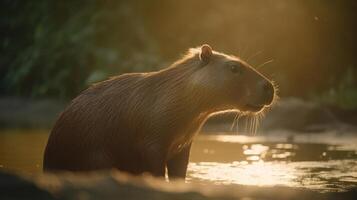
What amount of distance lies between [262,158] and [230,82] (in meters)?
2.84

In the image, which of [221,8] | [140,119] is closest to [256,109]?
[140,119]

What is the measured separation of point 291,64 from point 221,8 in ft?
6.75

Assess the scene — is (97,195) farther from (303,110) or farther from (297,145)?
(303,110)

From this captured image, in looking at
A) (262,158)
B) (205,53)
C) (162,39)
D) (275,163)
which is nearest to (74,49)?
(162,39)

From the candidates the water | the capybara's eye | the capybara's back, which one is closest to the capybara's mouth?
the capybara's eye

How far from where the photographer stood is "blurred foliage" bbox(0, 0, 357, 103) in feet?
47.5

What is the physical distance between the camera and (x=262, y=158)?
31.5 feet

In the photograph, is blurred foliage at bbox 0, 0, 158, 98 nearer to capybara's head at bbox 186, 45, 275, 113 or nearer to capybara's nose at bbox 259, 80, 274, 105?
capybara's head at bbox 186, 45, 275, 113

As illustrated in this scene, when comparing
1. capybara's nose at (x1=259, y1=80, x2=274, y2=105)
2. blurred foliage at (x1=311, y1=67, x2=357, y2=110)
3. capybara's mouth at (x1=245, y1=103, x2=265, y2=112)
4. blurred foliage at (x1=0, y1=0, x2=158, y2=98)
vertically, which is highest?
blurred foliage at (x1=0, y1=0, x2=158, y2=98)

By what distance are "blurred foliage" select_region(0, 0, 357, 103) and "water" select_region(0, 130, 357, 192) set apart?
67.6 inches

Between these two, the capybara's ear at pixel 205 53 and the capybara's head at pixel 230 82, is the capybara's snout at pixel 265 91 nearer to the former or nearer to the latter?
the capybara's head at pixel 230 82

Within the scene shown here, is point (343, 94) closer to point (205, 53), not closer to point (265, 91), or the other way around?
point (265, 91)

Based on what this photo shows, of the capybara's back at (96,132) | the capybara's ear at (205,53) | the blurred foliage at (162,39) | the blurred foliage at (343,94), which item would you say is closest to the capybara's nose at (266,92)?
the capybara's ear at (205,53)

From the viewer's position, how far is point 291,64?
14695mm
